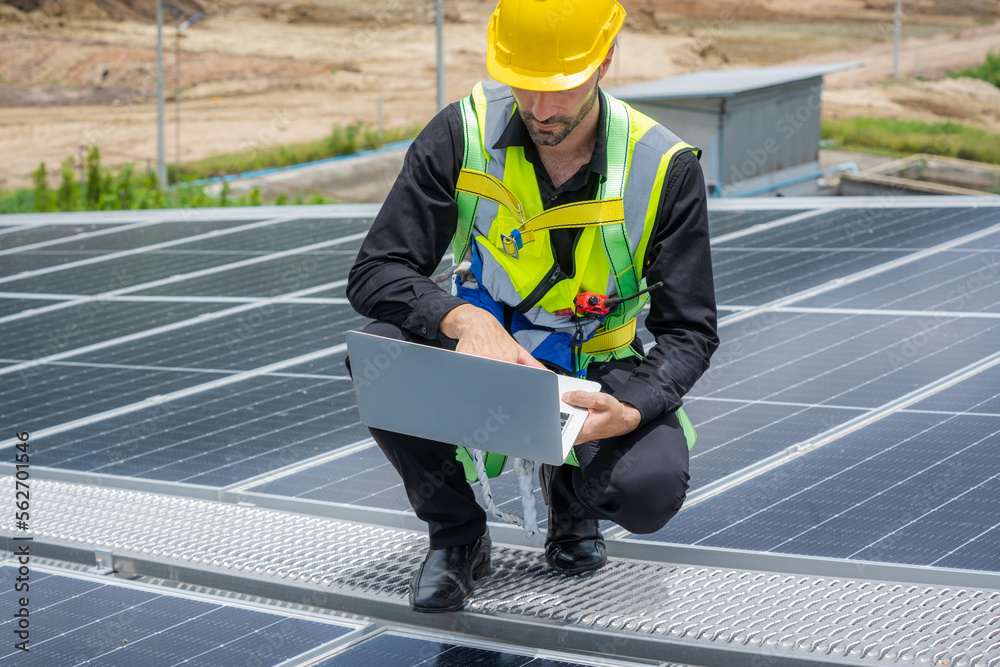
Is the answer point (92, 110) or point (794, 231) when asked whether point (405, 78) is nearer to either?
point (92, 110)

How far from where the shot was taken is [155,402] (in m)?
6.03

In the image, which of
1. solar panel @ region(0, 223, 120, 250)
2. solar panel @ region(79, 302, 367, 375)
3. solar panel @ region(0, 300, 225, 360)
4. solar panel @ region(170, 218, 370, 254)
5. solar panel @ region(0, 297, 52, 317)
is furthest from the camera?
solar panel @ region(0, 223, 120, 250)

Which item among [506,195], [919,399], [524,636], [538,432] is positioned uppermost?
[506,195]

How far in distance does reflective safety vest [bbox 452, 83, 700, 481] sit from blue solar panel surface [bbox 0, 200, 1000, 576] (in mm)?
915

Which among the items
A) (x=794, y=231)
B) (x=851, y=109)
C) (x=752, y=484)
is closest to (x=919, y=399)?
(x=752, y=484)

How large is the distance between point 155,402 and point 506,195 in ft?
10.4

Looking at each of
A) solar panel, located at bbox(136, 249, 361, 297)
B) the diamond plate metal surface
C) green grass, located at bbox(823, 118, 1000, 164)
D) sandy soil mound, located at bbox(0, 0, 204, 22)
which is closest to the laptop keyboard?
the diamond plate metal surface

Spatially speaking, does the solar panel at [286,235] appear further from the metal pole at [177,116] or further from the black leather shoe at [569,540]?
the metal pole at [177,116]

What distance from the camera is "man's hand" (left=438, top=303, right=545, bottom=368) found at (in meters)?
3.35

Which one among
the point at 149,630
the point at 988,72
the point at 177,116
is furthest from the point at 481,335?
the point at 988,72

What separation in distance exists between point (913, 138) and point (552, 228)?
38793 mm

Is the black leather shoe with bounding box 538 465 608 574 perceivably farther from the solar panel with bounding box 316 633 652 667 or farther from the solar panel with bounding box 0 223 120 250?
the solar panel with bounding box 0 223 120 250

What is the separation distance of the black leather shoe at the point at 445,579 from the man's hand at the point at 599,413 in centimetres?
76

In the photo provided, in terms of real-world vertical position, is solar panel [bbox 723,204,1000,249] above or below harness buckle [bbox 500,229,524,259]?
below
